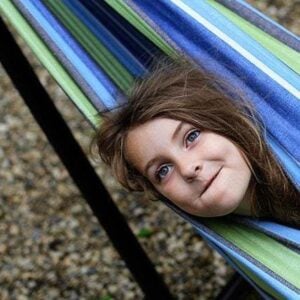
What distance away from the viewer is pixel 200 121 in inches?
54.6

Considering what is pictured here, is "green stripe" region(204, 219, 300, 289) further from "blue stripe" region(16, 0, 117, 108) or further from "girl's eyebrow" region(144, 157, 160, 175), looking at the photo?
"blue stripe" region(16, 0, 117, 108)

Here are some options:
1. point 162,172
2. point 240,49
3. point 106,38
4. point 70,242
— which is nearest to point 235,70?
point 240,49

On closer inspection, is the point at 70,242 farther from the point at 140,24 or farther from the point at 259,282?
the point at 259,282

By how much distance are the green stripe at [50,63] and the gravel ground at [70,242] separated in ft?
2.97

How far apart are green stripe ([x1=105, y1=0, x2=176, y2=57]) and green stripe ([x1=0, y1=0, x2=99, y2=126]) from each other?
192mm

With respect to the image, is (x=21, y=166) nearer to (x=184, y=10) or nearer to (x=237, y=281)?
(x=237, y=281)

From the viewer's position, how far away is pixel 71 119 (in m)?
2.96

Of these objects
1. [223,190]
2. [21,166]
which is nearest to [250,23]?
[223,190]

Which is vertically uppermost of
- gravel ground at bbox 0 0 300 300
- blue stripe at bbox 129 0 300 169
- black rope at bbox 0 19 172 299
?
blue stripe at bbox 129 0 300 169

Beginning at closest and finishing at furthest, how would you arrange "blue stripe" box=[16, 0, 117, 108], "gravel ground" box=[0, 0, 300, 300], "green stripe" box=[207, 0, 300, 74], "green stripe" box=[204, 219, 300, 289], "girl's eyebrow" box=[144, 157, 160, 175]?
"green stripe" box=[204, 219, 300, 289] < "girl's eyebrow" box=[144, 157, 160, 175] < "green stripe" box=[207, 0, 300, 74] < "blue stripe" box=[16, 0, 117, 108] < "gravel ground" box=[0, 0, 300, 300]

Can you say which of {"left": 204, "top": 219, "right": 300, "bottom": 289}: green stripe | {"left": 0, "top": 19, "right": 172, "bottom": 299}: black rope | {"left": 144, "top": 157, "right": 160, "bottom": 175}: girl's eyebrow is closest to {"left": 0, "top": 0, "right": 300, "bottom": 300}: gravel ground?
{"left": 0, "top": 19, "right": 172, "bottom": 299}: black rope

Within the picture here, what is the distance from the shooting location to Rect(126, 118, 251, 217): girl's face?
1330mm

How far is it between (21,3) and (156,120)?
1.74 ft

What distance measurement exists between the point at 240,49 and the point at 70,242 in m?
1.22
